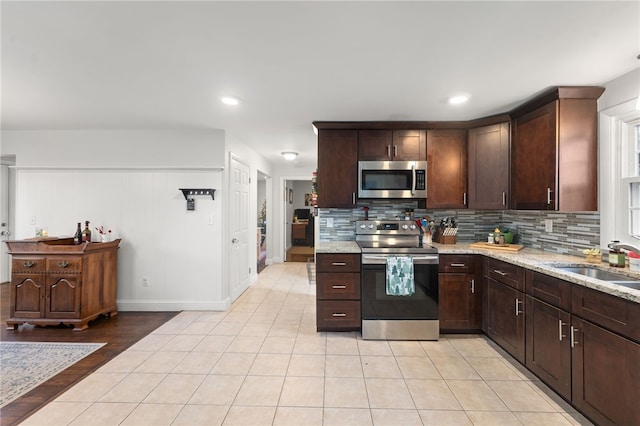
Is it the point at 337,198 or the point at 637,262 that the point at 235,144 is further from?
the point at 637,262

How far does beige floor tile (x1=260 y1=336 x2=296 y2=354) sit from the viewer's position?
8.78 ft

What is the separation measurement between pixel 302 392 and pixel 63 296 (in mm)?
2791

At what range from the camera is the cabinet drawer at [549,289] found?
6.28 feet

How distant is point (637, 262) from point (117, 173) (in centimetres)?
502

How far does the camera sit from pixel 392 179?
3.34 meters

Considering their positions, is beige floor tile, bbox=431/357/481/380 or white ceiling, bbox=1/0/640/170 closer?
white ceiling, bbox=1/0/640/170

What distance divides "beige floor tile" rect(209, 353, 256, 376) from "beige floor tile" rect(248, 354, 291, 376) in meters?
0.05

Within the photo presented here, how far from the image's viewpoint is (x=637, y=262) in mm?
1987

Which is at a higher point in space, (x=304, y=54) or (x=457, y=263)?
(x=304, y=54)

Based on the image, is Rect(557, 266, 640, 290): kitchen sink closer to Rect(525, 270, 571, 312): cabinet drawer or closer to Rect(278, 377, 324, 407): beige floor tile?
Rect(525, 270, 571, 312): cabinet drawer

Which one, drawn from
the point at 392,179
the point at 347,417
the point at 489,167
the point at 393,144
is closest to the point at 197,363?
the point at 347,417

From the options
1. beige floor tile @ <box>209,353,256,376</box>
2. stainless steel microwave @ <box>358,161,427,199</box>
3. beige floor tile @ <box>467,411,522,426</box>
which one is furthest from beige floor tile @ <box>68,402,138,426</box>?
stainless steel microwave @ <box>358,161,427,199</box>

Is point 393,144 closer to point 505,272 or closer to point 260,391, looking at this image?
point 505,272

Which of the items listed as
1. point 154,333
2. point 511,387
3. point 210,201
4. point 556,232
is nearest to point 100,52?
point 210,201
